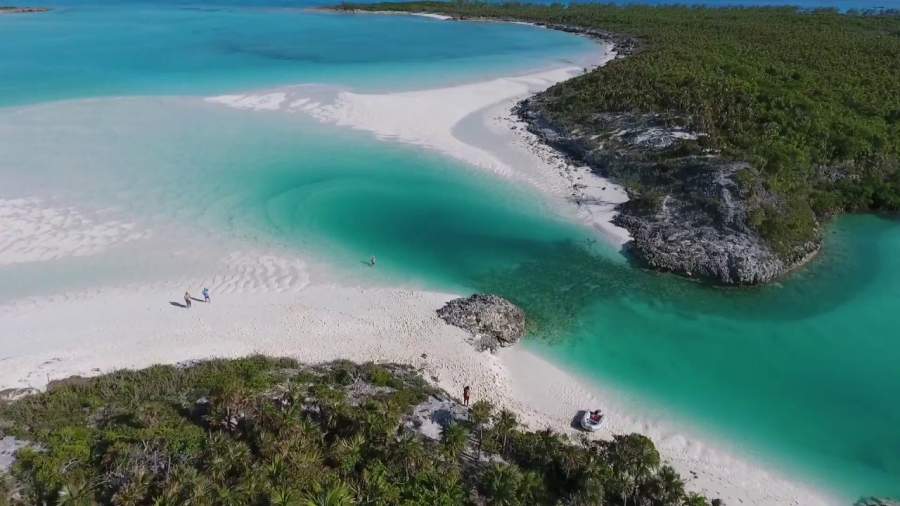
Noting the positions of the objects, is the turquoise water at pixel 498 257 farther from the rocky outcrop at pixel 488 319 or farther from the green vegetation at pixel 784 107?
the green vegetation at pixel 784 107

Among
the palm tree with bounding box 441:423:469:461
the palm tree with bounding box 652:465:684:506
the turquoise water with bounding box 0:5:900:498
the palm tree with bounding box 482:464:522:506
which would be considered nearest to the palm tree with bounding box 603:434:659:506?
the palm tree with bounding box 652:465:684:506

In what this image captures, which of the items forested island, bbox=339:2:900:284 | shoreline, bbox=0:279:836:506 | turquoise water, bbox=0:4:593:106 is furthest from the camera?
turquoise water, bbox=0:4:593:106

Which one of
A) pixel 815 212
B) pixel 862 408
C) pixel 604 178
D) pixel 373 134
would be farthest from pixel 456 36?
pixel 862 408

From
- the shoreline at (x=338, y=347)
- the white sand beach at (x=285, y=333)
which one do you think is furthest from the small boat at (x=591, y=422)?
the white sand beach at (x=285, y=333)

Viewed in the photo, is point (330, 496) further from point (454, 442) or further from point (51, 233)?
point (51, 233)

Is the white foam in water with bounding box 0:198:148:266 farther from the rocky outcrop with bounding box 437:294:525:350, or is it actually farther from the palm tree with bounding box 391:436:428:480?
the palm tree with bounding box 391:436:428:480

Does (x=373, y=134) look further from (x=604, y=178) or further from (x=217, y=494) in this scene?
(x=217, y=494)
